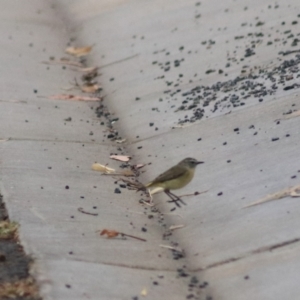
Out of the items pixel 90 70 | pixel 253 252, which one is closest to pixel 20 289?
pixel 253 252

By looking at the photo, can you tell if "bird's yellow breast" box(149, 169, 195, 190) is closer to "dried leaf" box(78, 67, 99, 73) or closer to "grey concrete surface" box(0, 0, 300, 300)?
"grey concrete surface" box(0, 0, 300, 300)

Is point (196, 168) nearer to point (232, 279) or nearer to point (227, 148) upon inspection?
point (227, 148)

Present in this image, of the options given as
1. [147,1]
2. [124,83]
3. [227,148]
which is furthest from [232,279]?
[147,1]

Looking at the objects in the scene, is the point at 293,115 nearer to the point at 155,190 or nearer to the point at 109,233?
the point at 155,190

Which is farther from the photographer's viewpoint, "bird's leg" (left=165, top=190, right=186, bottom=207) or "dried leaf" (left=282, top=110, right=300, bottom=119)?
"dried leaf" (left=282, top=110, right=300, bottom=119)

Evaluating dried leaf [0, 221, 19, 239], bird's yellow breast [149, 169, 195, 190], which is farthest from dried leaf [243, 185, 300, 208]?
dried leaf [0, 221, 19, 239]

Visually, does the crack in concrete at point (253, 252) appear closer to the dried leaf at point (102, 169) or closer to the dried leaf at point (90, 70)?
the dried leaf at point (102, 169)

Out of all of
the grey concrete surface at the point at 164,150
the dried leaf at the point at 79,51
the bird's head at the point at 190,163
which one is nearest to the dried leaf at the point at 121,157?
the grey concrete surface at the point at 164,150
